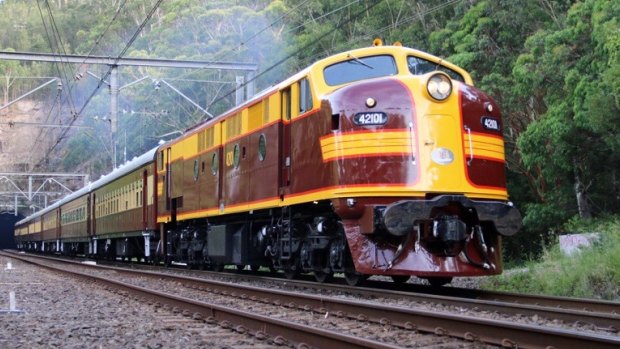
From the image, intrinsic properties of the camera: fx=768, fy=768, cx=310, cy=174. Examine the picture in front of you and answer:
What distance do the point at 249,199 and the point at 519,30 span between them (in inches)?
543

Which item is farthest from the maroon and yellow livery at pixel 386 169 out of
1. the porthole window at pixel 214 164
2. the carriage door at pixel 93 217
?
the carriage door at pixel 93 217

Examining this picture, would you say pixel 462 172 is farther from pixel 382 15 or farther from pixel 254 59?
pixel 254 59

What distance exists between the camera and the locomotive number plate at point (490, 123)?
11238 mm

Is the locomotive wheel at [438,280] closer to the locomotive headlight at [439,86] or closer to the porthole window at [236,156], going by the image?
the locomotive headlight at [439,86]

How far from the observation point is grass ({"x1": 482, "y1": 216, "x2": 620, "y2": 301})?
37.4 ft

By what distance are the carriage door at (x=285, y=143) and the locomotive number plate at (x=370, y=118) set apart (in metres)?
2.16

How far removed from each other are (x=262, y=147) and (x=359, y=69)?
273 centimetres

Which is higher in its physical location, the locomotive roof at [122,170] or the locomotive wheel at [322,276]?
the locomotive roof at [122,170]

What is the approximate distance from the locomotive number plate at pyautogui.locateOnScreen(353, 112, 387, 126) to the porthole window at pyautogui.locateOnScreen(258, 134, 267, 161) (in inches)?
123

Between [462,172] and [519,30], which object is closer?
[462,172]

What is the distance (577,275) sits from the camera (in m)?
11.8

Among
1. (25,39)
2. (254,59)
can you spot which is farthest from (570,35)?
(25,39)

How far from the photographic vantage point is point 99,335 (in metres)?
7.70

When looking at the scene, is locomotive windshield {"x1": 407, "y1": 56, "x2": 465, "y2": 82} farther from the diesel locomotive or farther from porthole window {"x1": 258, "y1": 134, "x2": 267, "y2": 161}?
porthole window {"x1": 258, "y1": 134, "x2": 267, "y2": 161}
